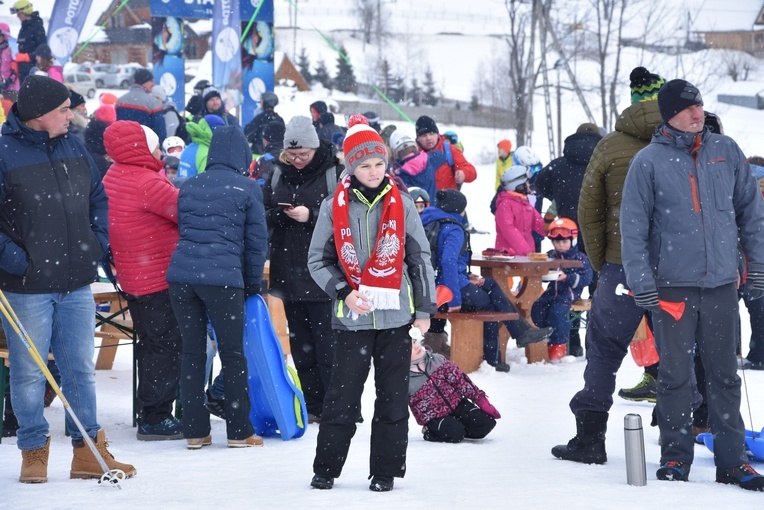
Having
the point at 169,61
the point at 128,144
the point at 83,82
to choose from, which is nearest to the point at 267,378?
the point at 128,144

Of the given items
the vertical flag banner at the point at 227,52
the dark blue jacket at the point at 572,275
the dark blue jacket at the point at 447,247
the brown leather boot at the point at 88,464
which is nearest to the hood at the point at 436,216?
the dark blue jacket at the point at 447,247

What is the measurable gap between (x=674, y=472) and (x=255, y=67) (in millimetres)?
15297

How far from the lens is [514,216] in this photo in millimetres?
10500

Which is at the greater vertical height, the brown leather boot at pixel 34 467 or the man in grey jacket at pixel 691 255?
the man in grey jacket at pixel 691 255

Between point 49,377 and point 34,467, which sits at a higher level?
point 49,377

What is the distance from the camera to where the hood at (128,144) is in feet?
20.9

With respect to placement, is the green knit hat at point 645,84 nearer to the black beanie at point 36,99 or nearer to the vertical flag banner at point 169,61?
the black beanie at point 36,99

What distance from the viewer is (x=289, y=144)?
22.1ft

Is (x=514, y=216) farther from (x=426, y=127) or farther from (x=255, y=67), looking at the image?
(x=255, y=67)

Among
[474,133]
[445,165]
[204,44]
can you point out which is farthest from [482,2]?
[445,165]

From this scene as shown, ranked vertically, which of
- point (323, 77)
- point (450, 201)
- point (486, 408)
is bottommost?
point (486, 408)

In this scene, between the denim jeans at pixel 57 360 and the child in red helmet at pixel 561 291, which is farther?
the child in red helmet at pixel 561 291

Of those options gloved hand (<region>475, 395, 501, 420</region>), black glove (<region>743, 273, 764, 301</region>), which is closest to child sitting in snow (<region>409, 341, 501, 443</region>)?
gloved hand (<region>475, 395, 501, 420</region>)

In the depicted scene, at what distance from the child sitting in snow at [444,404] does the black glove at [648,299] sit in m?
1.73
